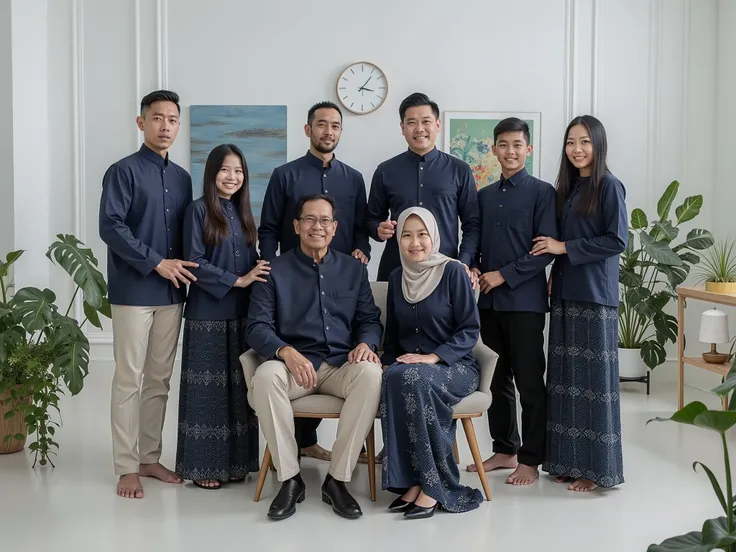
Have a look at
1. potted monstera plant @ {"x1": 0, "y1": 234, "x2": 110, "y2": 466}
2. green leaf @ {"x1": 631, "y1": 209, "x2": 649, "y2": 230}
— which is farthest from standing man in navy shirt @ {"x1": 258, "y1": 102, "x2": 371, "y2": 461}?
green leaf @ {"x1": 631, "y1": 209, "x2": 649, "y2": 230}

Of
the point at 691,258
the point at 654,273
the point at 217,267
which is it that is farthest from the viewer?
the point at 654,273

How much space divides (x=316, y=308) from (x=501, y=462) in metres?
1.24

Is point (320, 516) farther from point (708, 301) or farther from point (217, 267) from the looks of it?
point (708, 301)

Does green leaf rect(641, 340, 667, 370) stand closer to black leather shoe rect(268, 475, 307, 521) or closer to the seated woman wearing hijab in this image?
the seated woman wearing hijab

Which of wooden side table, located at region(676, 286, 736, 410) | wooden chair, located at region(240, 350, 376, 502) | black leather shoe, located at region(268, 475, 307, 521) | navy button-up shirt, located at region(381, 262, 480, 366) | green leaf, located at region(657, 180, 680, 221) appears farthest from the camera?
green leaf, located at region(657, 180, 680, 221)

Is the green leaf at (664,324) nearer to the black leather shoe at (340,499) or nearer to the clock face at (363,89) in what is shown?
the clock face at (363,89)

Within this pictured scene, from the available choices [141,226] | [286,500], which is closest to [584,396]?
[286,500]

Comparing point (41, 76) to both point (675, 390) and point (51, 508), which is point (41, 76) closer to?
point (51, 508)

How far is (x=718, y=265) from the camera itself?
19.0ft

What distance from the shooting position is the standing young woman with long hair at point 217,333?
350cm

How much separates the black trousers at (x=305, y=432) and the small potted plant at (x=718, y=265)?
106 inches

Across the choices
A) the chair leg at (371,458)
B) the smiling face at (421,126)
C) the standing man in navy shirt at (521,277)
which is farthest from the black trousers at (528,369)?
the smiling face at (421,126)

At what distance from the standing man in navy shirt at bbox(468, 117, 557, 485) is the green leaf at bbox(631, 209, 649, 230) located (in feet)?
8.04

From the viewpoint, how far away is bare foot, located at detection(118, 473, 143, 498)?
3.40 meters
